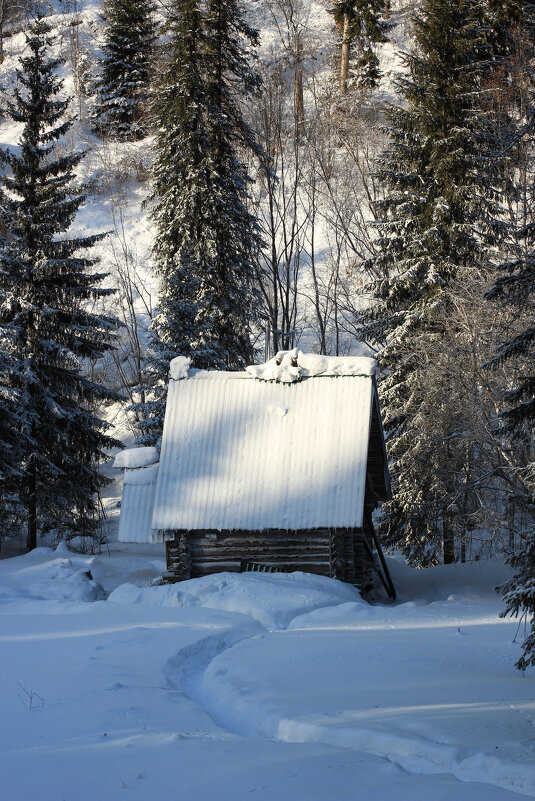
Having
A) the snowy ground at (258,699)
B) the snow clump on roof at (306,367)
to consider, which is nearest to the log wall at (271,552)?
the snowy ground at (258,699)

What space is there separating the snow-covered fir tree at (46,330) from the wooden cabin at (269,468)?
485 cm

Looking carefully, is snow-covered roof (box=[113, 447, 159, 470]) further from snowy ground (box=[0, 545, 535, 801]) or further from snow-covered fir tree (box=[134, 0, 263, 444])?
snow-covered fir tree (box=[134, 0, 263, 444])

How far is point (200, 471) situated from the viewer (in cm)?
1684

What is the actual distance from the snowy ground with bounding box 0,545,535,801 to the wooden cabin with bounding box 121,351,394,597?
1953 mm

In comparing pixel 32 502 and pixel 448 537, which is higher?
pixel 32 502

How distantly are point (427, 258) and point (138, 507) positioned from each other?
37.2 feet

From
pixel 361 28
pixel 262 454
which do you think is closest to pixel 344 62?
pixel 361 28

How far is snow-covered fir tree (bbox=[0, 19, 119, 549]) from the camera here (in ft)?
67.8

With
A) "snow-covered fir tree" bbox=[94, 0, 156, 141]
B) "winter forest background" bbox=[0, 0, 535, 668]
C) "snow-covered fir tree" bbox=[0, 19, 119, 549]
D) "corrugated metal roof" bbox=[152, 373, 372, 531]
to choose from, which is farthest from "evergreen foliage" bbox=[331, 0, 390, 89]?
"corrugated metal roof" bbox=[152, 373, 372, 531]

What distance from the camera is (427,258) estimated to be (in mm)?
21641

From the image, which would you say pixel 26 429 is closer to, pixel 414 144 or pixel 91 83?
pixel 414 144

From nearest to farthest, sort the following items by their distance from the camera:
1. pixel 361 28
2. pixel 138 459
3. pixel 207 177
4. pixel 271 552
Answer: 1. pixel 271 552
2. pixel 138 459
3. pixel 207 177
4. pixel 361 28

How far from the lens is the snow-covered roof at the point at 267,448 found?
16.0 meters

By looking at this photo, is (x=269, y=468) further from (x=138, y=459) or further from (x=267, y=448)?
(x=138, y=459)
